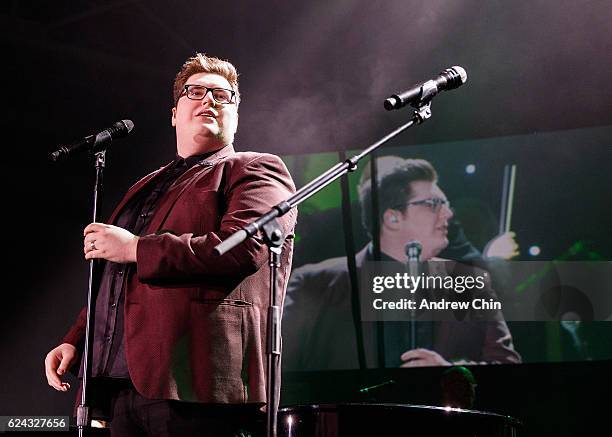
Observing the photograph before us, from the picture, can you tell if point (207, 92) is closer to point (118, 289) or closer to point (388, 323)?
point (118, 289)

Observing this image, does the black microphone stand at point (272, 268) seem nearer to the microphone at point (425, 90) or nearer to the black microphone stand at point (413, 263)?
the microphone at point (425, 90)

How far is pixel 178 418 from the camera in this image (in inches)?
72.3

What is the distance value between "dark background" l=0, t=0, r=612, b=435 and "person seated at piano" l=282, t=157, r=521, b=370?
261mm

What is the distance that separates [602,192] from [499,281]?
761mm

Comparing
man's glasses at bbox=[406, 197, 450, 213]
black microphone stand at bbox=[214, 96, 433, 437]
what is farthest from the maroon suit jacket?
man's glasses at bbox=[406, 197, 450, 213]

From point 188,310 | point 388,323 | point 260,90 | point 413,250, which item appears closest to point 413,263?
point 413,250

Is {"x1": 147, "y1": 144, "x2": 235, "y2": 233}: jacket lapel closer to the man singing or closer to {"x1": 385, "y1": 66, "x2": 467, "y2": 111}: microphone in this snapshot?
the man singing

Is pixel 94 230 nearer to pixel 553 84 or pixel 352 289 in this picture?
pixel 352 289

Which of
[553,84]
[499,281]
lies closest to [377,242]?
[499,281]

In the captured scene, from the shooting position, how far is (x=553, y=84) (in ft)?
14.7

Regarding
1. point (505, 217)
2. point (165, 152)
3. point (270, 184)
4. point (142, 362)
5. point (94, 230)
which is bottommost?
point (142, 362)

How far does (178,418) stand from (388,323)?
2660 mm

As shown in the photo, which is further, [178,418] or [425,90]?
[425,90]

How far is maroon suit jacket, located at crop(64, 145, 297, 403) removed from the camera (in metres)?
1.85
